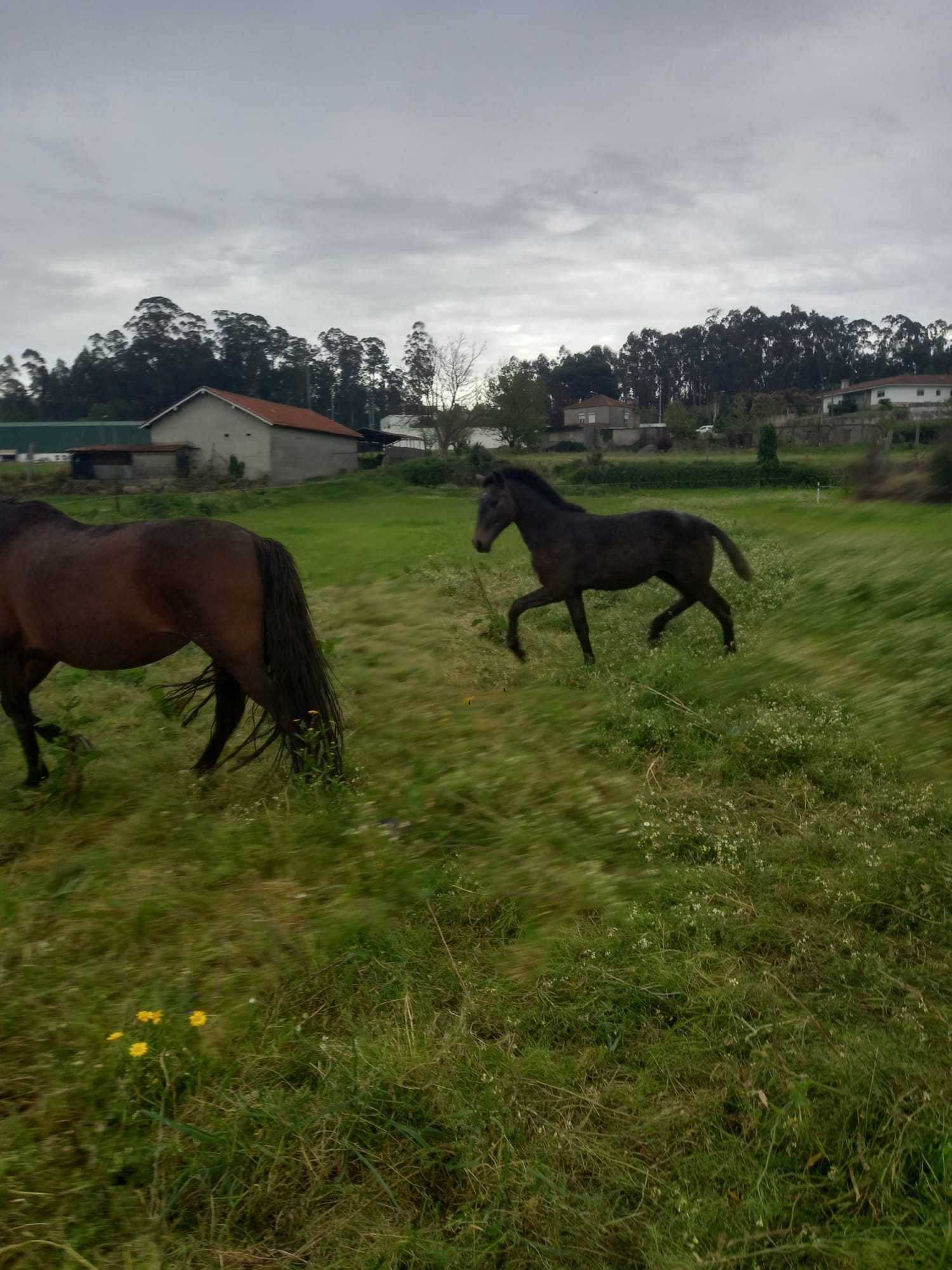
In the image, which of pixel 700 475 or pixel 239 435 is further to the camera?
pixel 239 435

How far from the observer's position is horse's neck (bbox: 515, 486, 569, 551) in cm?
848

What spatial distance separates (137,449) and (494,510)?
37825 mm

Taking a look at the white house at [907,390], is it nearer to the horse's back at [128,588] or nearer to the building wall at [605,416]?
the building wall at [605,416]

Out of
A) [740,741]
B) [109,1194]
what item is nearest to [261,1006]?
[109,1194]

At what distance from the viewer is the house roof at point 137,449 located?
135ft

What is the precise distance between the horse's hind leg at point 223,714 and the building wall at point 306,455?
38.6 metres

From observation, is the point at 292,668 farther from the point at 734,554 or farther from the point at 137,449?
the point at 137,449

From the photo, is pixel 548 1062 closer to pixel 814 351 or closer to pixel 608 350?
pixel 814 351

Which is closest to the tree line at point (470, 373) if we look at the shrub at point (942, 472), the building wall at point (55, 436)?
the building wall at point (55, 436)

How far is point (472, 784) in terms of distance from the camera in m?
5.19

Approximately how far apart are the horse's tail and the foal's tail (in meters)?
4.54

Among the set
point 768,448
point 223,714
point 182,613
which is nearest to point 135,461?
point 768,448

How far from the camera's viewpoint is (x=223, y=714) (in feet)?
18.5

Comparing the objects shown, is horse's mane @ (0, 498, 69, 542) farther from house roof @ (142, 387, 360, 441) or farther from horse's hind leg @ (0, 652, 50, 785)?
house roof @ (142, 387, 360, 441)
